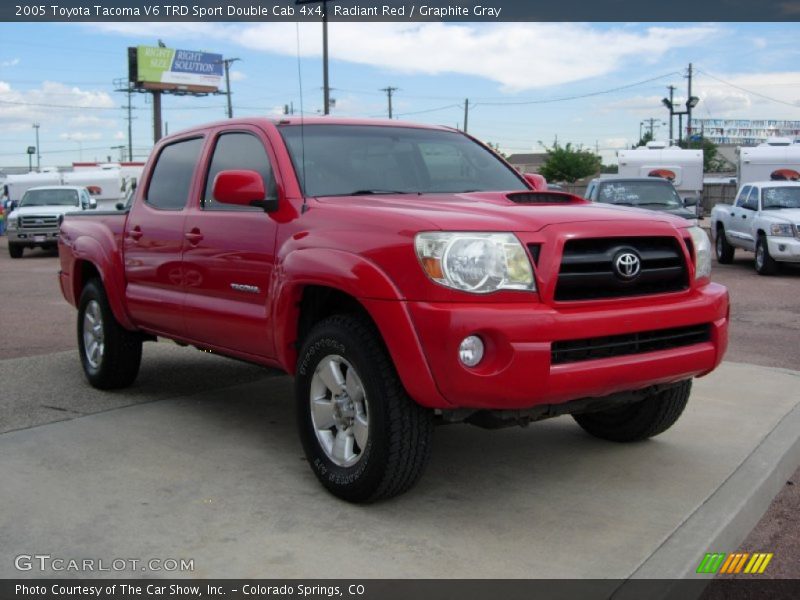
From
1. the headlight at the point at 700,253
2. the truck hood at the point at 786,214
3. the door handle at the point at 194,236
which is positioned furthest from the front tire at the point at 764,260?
the door handle at the point at 194,236

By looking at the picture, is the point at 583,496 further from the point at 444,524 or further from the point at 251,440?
the point at 251,440

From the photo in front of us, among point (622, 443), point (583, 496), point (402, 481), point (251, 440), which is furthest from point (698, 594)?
point (251, 440)

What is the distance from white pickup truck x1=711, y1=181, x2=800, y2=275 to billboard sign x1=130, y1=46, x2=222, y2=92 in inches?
2856

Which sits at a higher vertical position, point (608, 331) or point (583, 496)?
point (608, 331)

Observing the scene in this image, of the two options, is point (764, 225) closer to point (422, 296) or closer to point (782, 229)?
point (782, 229)

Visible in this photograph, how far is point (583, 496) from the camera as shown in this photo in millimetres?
4391

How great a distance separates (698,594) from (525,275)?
143 cm

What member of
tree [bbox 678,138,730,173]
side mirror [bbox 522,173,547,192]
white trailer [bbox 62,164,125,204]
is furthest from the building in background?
side mirror [bbox 522,173,547,192]

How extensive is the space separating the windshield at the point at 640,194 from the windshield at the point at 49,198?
1499cm

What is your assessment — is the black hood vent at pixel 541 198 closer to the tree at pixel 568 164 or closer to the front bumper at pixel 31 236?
the front bumper at pixel 31 236

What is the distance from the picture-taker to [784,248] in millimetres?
15586

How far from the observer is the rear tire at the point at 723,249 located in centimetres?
1877

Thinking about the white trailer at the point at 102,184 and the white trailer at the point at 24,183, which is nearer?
the white trailer at the point at 24,183

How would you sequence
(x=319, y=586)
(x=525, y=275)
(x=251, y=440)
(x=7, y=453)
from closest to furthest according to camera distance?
(x=319, y=586) → (x=525, y=275) → (x=7, y=453) → (x=251, y=440)
